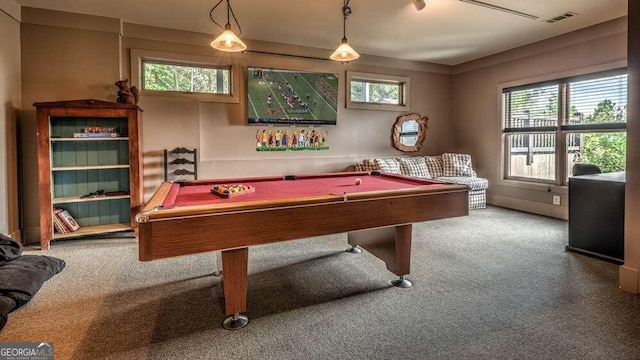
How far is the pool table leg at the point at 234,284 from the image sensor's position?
1971 mm

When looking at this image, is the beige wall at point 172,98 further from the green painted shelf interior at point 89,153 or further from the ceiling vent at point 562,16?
the ceiling vent at point 562,16

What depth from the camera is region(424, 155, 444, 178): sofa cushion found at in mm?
5750

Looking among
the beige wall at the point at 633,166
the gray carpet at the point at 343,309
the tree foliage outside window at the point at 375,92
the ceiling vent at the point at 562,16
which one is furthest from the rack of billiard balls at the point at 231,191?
the ceiling vent at the point at 562,16

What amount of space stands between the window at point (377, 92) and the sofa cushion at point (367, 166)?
935mm

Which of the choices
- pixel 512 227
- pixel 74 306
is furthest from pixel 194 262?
pixel 512 227

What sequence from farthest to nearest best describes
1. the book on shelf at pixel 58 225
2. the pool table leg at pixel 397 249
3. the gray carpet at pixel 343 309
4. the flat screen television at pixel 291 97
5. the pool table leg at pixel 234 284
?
the flat screen television at pixel 291 97 < the book on shelf at pixel 58 225 < the pool table leg at pixel 397 249 < the pool table leg at pixel 234 284 < the gray carpet at pixel 343 309

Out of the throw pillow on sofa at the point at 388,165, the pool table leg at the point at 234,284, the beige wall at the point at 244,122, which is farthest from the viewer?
the throw pillow on sofa at the point at 388,165

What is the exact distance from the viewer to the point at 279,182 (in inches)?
120

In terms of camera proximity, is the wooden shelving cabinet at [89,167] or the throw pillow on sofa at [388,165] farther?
the throw pillow on sofa at [388,165]

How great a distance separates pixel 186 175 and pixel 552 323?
4096mm

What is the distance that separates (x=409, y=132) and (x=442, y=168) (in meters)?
0.88

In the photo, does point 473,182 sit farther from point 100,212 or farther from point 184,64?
point 100,212

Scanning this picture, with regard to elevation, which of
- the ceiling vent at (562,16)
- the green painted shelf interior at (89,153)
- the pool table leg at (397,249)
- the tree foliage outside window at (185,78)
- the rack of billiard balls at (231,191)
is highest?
the ceiling vent at (562,16)

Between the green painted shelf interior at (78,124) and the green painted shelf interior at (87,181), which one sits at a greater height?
the green painted shelf interior at (78,124)
